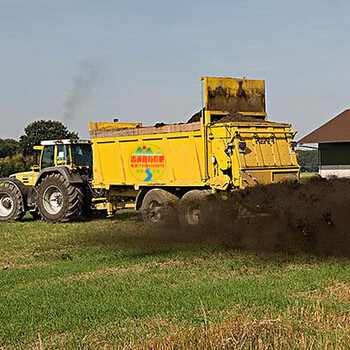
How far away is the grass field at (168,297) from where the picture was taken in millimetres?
6422

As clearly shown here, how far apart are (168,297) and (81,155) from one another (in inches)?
436

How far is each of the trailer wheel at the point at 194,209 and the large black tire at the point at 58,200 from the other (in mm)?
3953

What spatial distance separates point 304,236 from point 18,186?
10.7m

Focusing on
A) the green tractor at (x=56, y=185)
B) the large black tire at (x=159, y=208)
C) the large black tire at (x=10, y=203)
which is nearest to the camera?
the large black tire at (x=159, y=208)

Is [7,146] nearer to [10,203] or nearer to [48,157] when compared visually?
[10,203]

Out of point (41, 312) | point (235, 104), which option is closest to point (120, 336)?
point (41, 312)

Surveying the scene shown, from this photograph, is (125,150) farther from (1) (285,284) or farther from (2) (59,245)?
(1) (285,284)

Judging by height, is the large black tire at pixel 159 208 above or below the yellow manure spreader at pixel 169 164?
below

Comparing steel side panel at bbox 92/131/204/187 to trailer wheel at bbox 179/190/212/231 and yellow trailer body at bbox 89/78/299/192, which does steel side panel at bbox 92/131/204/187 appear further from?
trailer wheel at bbox 179/190/212/231

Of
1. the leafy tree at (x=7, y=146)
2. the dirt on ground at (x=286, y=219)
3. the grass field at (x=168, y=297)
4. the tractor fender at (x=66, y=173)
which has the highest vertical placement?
the leafy tree at (x=7, y=146)

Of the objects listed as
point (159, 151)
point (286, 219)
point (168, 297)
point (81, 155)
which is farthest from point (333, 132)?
point (168, 297)

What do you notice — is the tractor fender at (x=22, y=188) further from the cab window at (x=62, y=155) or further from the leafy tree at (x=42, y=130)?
the leafy tree at (x=42, y=130)

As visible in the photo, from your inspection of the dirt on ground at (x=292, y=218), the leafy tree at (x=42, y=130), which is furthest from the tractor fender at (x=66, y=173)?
the leafy tree at (x=42, y=130)

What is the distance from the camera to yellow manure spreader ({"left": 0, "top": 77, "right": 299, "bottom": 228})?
48.3 ft
